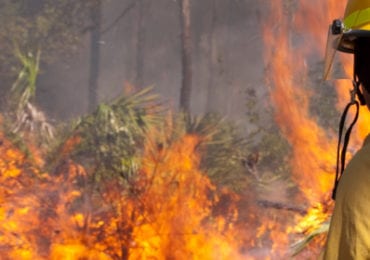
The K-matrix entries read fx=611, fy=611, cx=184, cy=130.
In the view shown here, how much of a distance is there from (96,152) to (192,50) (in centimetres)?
152

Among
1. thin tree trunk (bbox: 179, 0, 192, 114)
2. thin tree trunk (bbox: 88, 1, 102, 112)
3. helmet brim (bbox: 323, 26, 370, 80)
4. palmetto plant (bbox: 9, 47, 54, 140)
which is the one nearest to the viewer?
helmet brim (bbox: 323, 26, 370, 80)

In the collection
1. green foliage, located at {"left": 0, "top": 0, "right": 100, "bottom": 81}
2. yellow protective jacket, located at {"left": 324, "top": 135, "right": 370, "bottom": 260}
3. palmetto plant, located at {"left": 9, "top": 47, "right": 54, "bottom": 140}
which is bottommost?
palmetto plant, located at {"left": 9, "top": 47, "right": 54, "bottom": 140}

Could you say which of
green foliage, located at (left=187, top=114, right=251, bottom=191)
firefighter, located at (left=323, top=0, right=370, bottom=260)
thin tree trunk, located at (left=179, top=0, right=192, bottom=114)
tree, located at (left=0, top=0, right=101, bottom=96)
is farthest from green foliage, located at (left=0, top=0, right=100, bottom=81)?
firefighter, located at (left=323, top=0, right=370, bottom=260)

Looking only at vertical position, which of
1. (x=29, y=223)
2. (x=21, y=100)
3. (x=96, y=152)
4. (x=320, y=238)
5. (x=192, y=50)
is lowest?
(x=320, y=238)

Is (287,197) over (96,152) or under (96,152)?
under

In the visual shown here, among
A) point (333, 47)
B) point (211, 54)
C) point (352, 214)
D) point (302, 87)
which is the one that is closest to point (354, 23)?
point (333, 47)

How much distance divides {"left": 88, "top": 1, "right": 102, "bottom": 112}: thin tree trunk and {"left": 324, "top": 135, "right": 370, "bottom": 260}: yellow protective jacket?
4.95 metres

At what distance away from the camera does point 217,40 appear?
6.42m

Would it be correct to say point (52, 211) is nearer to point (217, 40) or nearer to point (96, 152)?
point (96, 152)

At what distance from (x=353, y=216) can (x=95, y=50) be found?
5195mm

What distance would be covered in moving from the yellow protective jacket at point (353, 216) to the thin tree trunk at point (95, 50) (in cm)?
495

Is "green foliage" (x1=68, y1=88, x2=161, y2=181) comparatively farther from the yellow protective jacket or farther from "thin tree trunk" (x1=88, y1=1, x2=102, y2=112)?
the yellow protective jacket

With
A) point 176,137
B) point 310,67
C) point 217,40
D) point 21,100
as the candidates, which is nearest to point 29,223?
point 21,100

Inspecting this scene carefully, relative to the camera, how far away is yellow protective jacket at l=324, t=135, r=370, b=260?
1.00 meters
